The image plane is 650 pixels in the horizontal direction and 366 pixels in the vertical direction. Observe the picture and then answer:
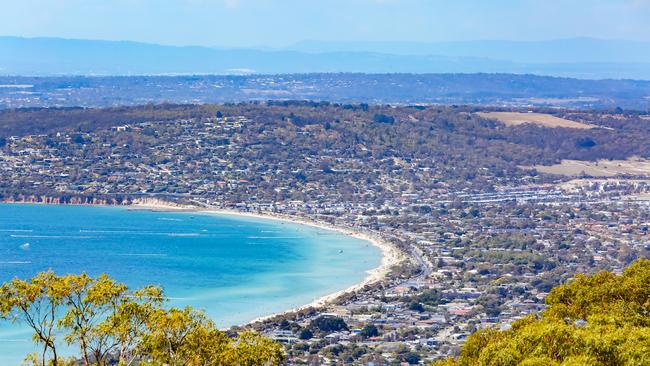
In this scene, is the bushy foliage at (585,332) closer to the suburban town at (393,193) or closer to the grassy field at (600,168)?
the suburban town at (393,193)

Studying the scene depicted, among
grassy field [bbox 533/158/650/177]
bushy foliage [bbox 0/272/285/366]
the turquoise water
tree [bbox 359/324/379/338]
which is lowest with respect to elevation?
the turquoise water

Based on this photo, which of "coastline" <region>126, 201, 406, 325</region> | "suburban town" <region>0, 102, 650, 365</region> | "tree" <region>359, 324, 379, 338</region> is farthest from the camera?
"coastline" <region>126, 201, 406, 325</region>

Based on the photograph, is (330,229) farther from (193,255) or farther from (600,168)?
(600,168)

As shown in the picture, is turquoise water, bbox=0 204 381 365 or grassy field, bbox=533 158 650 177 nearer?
turquoise water, bbox=0 204 381 365

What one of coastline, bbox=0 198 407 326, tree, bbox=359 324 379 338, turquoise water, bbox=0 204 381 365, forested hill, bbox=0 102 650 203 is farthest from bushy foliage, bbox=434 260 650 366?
forested hill, bbox=0 102 650 203

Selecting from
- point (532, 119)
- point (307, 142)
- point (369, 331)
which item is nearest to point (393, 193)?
point (307, 142)

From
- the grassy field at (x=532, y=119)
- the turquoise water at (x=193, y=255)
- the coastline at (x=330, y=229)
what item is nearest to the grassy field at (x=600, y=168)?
the grassy field at (x=532, y=119)

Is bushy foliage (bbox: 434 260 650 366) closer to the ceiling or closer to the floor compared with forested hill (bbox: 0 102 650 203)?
closer to the ceiling

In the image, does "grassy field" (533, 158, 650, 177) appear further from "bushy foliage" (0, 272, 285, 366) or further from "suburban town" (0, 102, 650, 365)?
"bushy foliage" (0, 272, 285, 366)
